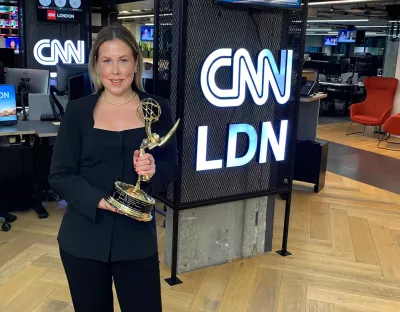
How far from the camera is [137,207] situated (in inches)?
56.7

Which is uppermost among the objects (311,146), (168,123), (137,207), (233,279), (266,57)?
(266,57)

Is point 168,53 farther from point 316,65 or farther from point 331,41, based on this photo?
point 331,41

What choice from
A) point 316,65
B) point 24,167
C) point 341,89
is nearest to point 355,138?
point 341,89

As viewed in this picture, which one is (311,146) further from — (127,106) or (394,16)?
(394,16)

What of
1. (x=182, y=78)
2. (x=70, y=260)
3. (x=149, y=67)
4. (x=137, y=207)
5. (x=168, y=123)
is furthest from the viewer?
(x=149, y=67)

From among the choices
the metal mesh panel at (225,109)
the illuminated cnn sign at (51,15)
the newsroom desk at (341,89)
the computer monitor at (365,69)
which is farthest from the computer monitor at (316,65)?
the metal mesh panel at (225,109)

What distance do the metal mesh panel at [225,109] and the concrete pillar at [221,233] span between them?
0.16 metres

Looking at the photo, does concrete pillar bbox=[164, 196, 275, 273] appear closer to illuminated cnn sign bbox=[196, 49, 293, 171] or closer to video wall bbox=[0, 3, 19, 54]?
illuminated cnn sign bbox=[196, 49, 293, 171]

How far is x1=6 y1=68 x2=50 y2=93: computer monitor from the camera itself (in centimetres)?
473

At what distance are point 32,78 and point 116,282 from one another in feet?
12.2

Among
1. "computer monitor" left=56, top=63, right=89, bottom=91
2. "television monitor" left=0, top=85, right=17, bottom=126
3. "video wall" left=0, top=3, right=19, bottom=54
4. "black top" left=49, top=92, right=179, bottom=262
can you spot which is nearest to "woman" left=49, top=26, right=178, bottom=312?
"black top" left=49, top=92, right=179, bottom=262

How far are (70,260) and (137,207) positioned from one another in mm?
319

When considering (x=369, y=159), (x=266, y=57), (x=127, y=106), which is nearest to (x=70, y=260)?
(x=127, y=106)

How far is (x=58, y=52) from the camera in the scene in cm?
718
